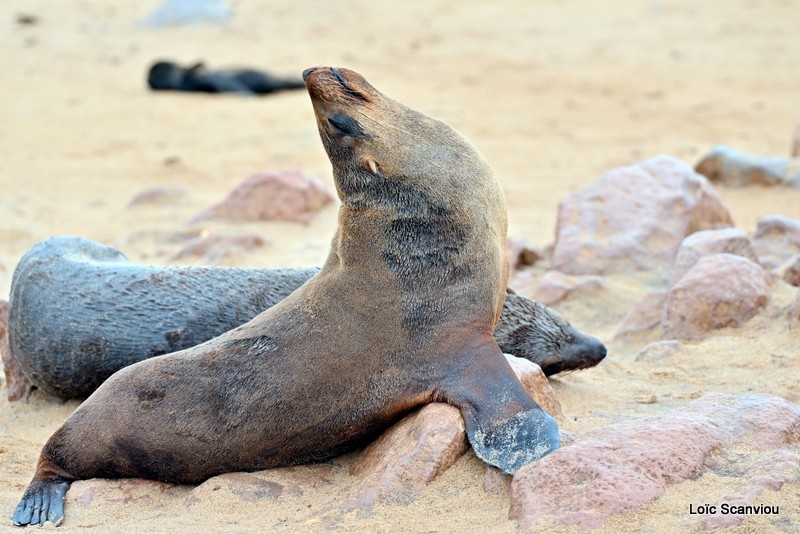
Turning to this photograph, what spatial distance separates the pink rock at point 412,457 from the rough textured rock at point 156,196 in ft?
22.1

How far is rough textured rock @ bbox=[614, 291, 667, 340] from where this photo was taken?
6.09m

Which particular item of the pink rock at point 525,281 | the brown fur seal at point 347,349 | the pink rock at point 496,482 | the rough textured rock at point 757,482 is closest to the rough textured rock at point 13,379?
the brown fur seal at point 347,349

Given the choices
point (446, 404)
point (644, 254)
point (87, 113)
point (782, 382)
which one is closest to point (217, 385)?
point (446, 404)

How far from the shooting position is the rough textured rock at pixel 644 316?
6.09 m

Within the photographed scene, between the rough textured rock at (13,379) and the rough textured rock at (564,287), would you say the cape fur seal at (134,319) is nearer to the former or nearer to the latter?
the rough textured rock at (13,379)

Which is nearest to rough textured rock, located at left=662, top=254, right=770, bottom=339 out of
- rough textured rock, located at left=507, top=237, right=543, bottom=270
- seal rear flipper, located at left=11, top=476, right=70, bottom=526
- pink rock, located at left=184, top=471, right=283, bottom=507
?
rough textured rock, located at left=507, top=237, right=543, bottom=270

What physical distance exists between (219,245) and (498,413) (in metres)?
4.57

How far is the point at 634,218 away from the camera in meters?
7.30

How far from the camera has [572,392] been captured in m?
4.95

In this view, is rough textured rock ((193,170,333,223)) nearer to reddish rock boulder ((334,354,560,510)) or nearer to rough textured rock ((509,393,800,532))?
reddish rock boulder ((334,354,560,510))

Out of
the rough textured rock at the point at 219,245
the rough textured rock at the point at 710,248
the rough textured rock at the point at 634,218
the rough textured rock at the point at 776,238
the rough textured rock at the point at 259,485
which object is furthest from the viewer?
the rough textured rock at the point at 219,245

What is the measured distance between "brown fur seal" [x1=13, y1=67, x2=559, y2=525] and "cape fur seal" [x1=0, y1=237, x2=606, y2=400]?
3.02 feet

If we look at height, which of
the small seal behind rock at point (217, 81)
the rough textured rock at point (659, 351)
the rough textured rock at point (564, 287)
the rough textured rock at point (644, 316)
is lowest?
the small seal behind rock at point (217, 81)

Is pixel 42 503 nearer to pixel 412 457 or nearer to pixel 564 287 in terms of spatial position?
pixel 412 457
